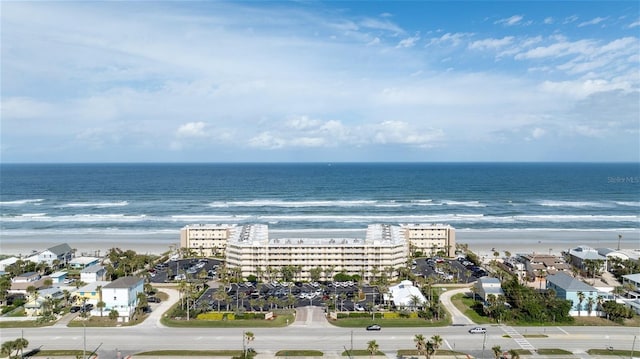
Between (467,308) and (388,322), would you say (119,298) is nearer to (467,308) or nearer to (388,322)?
(388,322)

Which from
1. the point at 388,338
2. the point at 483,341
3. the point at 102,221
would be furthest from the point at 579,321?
the point at 102,221

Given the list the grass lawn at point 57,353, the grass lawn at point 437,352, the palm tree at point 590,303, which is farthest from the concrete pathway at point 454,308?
the grass lawn at point 57,353

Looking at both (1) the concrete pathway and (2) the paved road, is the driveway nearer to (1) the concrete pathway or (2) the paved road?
(2) the paved road

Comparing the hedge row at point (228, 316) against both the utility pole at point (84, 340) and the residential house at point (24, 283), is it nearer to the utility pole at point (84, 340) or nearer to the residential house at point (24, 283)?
the utility pole at point (84, 340)

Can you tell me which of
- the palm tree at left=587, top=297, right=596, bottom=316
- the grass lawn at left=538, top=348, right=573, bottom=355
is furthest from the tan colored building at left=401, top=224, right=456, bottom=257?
the grass lawn at left=538, top=348, right=573, bottom=355

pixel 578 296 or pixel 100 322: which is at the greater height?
pixel 578 296

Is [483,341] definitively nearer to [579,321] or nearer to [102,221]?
[579,321]

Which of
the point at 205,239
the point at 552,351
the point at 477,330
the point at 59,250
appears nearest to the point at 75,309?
the point at 59,250
